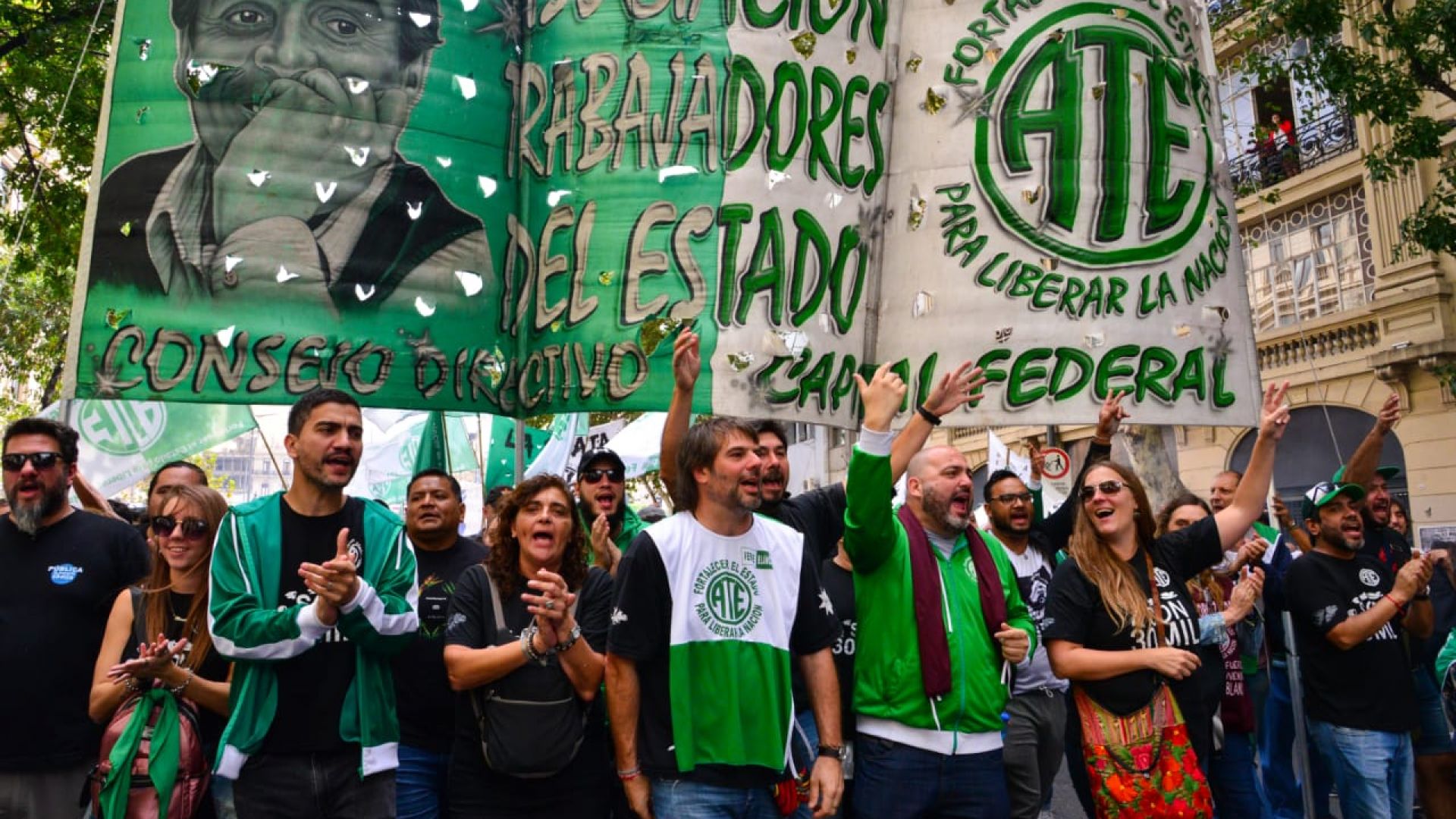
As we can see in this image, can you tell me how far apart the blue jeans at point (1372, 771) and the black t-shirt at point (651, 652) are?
331 cm

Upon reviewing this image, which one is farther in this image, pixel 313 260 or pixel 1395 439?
pixel 1395 439

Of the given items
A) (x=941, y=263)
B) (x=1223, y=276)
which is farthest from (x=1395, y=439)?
(x=941, y=263)

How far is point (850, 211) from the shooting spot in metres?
7.23

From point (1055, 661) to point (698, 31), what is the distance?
15.0ft

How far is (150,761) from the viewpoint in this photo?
3732 mm

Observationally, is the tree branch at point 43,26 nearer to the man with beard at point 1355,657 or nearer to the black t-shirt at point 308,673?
the black t-shirt at point 308,673

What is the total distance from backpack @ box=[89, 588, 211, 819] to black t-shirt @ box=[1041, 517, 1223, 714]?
9.97 feet

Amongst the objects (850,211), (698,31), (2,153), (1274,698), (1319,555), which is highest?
(2,153)

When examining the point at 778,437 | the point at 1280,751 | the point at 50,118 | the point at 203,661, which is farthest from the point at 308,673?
the point at 50,118

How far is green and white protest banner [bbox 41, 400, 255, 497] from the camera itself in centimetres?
806

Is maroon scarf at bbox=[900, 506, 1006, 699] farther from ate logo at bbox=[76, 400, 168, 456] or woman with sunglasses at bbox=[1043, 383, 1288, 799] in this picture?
ate logo at bbox=[76, 400, 168, 456]

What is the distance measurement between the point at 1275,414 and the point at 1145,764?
5.30 ft

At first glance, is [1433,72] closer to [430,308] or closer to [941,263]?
[941,263]

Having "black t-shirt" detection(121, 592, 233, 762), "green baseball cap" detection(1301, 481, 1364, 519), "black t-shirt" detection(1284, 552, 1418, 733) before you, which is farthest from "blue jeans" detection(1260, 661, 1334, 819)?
"black t-shirt" detection(121, 592, 233, 762)
